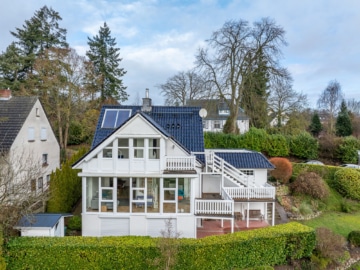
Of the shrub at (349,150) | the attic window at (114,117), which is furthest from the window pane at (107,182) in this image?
the shrub at (349,150)

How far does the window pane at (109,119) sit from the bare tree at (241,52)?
1559 centimetres

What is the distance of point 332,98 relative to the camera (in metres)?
48.4

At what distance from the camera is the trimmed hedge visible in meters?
9.84

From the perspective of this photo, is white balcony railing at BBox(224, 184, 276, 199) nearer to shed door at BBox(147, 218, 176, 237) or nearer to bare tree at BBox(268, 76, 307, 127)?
shed door at BBox(147, 218, 176, 237)

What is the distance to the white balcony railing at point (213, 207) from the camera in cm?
1331

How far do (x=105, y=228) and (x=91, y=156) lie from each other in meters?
4.20

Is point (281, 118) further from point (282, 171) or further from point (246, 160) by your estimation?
point (246, 160)

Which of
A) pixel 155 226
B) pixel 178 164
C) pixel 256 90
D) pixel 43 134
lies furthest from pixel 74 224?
pixel 256 90

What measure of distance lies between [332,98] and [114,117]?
1907 inches

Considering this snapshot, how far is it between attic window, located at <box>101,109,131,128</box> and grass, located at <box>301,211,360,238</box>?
14.9 metres

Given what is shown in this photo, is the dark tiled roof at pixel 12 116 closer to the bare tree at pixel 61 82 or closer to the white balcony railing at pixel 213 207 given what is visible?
the bare tree at pixel 61 82

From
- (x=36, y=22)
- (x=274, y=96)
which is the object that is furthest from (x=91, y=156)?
(x=36, y=22)

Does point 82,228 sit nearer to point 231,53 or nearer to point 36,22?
point 231,53

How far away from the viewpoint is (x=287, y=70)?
28203 mm
